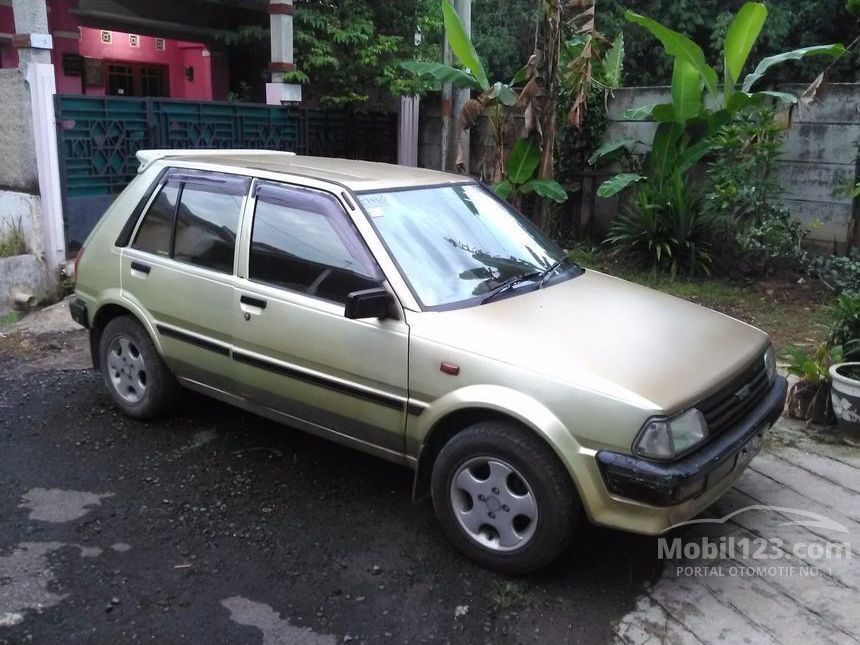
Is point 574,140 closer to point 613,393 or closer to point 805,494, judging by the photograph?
point 805,494

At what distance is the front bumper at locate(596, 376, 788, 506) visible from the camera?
124 inches

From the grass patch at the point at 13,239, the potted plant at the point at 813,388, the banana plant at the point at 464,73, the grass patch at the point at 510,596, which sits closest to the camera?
the grass patch at the point at 510,596

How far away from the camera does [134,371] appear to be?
518 cm

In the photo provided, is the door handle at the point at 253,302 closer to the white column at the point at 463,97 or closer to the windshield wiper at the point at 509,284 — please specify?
the windshield wiper at the point at 509,284

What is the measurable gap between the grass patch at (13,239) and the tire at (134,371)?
11.0 ft

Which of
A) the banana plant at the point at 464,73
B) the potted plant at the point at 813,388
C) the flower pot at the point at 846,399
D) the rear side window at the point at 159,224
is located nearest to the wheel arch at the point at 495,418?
the rear side window at the point at 159,224

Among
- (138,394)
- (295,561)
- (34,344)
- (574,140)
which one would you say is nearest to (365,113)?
(574,140)

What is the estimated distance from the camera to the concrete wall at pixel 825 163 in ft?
26.7

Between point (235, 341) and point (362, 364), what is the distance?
92 cm

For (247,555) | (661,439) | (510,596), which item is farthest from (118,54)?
(661,439)

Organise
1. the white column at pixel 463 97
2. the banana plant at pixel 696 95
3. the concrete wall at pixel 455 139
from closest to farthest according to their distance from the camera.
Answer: the banana plant at pixel 696 95
the concrete wall at pixel 455 139
the white column at pixel 463 97

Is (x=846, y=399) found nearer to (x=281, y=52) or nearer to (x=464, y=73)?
(x=464, y=73)

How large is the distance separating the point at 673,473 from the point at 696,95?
652 cm

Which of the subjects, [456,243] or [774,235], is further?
[774,235]
